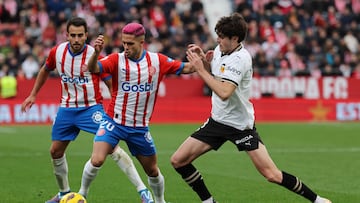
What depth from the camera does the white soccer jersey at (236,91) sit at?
9305 millimetres

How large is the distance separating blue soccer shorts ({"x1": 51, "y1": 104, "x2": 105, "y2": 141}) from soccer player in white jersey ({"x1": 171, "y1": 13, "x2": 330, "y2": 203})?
158cm

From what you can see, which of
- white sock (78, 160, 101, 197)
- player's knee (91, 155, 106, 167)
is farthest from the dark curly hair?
white sock (78, 160, 101, 197)

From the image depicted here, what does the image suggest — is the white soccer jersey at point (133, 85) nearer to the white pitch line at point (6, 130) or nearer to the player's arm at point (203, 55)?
the player's arm at point (203, 55)

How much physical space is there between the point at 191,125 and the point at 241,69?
15704 millimetres

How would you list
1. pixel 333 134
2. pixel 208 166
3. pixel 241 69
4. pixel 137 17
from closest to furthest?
pixel 241 69, pixel 208 166, pixel 333 134, pixel 137 17

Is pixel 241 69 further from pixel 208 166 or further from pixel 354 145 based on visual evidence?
pixel 354 145

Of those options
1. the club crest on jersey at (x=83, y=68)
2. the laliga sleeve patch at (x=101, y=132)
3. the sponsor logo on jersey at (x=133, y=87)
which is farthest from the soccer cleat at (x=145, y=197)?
the club crest on jersey at (x=83, y=68)

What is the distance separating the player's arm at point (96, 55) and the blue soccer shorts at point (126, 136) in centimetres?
66

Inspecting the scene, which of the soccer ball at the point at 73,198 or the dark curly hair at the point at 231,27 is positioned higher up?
the dark curly hair at the point at 231,27

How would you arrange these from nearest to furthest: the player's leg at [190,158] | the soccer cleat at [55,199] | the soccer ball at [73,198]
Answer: the soccer ball at [73,198] → the player's leg at [190,158] → the soccer cleat at [55,199]

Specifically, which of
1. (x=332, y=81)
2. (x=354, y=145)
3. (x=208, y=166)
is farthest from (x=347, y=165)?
(x=332, y=81)

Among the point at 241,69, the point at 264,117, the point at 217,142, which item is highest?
the point at 241,69

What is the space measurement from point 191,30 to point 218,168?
16.2 m

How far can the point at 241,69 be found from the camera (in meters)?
9.32
